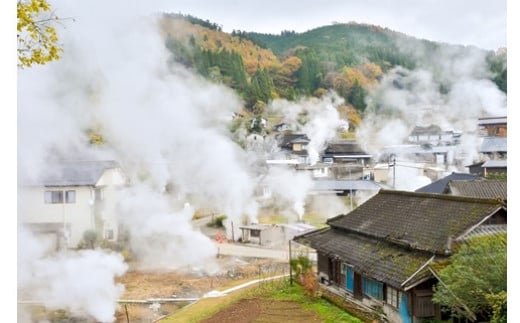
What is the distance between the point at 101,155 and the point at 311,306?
96.5 inches

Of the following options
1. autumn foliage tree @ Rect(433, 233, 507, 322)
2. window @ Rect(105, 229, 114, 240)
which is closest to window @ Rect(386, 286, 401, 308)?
autumn foliage tree @ Rect(433, 233, 507, 322)

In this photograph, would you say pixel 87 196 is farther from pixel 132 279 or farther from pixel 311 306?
pixel 311 306

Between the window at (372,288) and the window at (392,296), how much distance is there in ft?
0.33

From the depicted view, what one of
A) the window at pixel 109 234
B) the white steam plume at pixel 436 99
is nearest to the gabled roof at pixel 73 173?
the window at pixel 109 234

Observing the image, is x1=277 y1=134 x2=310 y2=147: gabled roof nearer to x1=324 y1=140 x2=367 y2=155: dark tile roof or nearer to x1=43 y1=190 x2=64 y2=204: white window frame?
x1=324 y1=140 x2=367 y2=155: dark tile roof

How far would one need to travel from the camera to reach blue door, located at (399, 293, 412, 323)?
162 inches

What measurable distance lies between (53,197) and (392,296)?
3019mm

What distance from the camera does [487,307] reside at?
3387 millimetres

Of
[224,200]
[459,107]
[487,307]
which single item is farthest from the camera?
[224,200]

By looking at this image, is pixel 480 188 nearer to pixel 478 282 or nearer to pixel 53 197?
pixel 478 282

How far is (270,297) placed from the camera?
5.09 meters

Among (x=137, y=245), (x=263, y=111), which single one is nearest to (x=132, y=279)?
(x=137, y=245)

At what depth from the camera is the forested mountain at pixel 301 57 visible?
529 centimetres

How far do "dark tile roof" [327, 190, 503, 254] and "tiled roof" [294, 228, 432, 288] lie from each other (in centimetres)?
7
